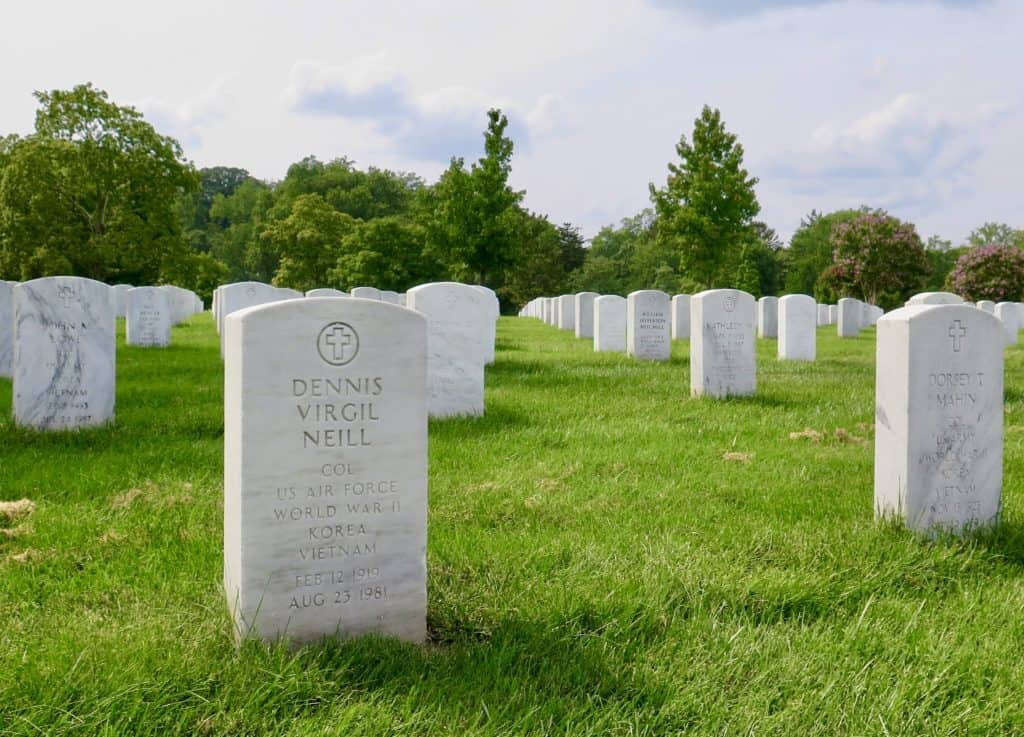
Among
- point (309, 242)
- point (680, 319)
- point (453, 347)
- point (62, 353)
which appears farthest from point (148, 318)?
point (309, 242)

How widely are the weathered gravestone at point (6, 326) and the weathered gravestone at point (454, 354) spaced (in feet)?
18.9

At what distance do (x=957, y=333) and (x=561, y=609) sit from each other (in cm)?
278

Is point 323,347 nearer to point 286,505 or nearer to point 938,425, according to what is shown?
point 286,505

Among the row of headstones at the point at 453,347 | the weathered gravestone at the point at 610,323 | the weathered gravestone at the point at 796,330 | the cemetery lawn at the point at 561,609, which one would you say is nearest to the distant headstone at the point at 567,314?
the weathered gravestone at the point at 610,323

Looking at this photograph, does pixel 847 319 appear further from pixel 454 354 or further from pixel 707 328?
pixel 454 354

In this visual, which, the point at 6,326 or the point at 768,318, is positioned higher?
the point at 768,318

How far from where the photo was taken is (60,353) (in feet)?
23.8

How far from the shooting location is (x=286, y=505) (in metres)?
3.10

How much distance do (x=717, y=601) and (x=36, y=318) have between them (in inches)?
248

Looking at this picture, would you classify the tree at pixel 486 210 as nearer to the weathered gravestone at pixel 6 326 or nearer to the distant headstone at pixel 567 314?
the distant headstone at pixel 567 314

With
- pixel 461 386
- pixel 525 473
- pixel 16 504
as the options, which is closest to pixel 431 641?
pixel 525 473

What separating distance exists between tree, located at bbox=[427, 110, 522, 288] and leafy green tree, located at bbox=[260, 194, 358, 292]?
72.8 feet

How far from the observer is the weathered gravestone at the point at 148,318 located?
16.3 metres

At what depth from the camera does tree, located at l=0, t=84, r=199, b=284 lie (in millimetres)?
30016
